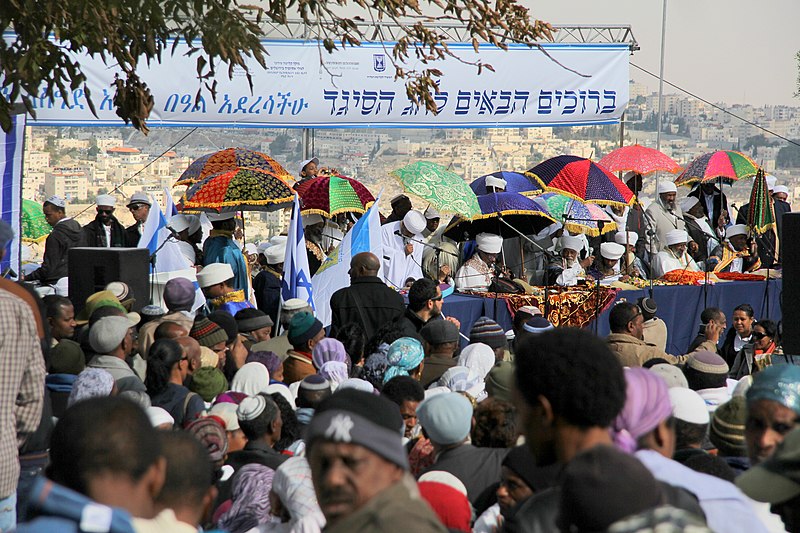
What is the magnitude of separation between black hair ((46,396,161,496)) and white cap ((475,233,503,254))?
8.28 meters

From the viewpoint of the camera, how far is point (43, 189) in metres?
26.9

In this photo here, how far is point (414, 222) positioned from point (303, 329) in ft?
15.0

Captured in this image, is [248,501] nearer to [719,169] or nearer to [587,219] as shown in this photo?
[587,219]

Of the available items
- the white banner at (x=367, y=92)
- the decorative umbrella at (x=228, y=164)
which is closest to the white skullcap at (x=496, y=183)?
the white banner at (x=367, y=92)

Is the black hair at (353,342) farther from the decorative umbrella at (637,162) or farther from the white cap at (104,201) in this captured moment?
the decorative umbrella at (637,162)

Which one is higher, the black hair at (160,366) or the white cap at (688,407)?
the white cap at (688,407)

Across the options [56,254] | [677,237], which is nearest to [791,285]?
[677,237]

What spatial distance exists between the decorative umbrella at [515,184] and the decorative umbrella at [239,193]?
3.91 m

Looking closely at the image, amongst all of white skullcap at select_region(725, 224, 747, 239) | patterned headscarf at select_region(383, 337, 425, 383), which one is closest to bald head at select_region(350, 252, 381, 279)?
patterned headscarf at select_region(383, 337, 425, 383)

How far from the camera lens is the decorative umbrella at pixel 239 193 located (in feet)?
32.8

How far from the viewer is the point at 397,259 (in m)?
11.5

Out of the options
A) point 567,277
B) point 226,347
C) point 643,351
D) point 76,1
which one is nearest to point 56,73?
point 76,1

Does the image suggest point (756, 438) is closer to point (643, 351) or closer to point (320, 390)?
point (320, 390)

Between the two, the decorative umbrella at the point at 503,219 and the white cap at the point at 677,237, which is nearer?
the decorative umbrella at the point at 503,219
